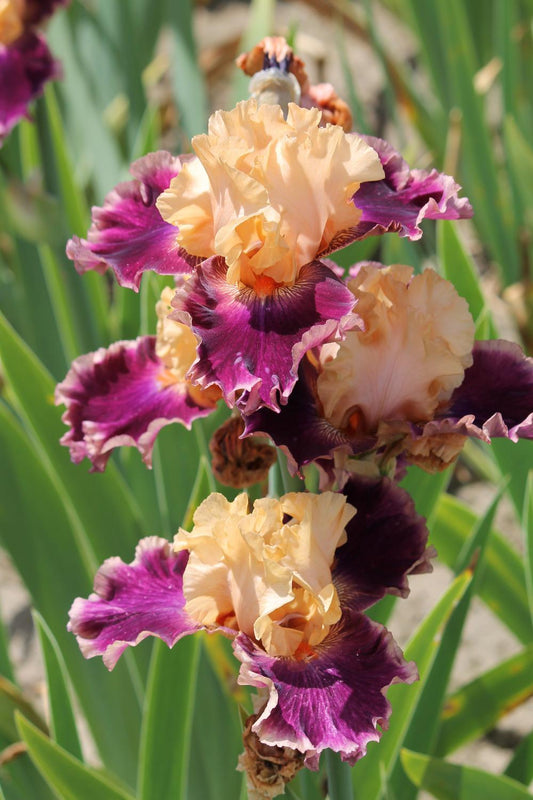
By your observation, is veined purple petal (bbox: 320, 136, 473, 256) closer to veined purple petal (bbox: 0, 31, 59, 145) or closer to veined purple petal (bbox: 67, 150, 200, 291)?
veined purple petal (bbox: 67, 150, 200, 291)

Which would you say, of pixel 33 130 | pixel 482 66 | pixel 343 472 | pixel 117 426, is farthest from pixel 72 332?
pixel 482 66

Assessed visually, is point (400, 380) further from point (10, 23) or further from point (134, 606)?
point (10, 23)

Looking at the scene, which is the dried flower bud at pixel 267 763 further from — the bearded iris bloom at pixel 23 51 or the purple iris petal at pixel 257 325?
the bearded iris bloom at pixel 23 51

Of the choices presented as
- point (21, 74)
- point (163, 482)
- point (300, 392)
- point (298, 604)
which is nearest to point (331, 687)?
point (298, 604)

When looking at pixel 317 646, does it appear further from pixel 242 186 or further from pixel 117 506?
pixel 117 506

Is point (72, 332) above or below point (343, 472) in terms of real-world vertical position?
above

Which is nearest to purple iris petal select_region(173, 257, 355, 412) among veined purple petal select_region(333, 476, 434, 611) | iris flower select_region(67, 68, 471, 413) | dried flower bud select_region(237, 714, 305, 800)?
iris flower select_region(67, 68, 471, 413)
